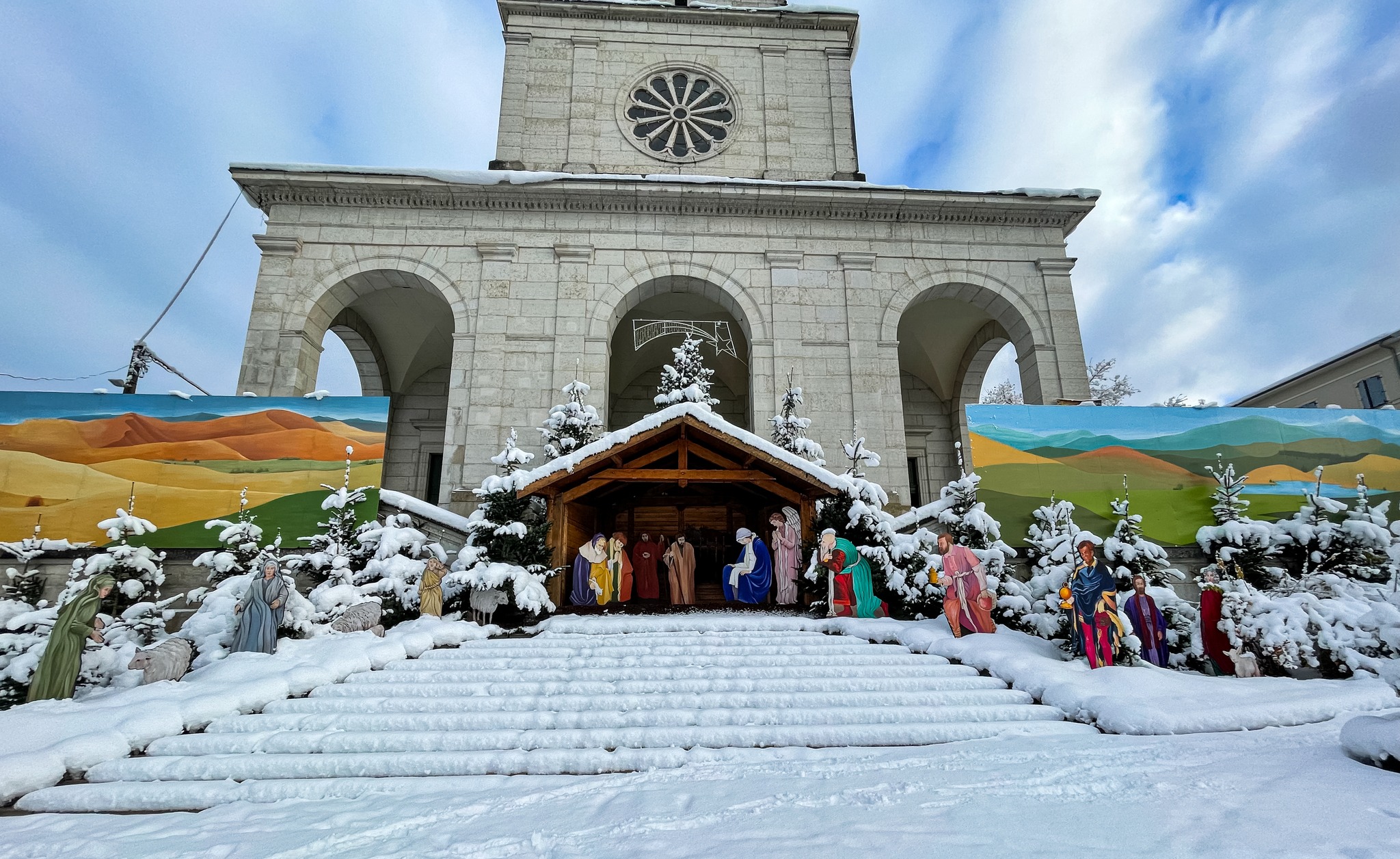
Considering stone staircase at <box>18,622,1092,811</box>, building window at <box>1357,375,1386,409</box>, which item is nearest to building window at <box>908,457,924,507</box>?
stone staircase at <box>18,622,1092,811</box>

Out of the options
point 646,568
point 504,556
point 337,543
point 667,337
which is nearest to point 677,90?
point 667,337

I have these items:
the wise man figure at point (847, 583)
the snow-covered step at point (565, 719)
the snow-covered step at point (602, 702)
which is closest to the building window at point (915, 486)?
the wise man figure at point (847, 583)

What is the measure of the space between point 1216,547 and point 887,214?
1060 centimetres

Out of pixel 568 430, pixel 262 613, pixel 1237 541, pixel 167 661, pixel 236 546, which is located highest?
pixel 568 430

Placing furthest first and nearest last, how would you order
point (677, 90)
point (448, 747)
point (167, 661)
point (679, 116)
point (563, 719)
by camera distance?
point (677, 90), point (679, 116), point (167, 661), point (563, 719), point (448, 747)

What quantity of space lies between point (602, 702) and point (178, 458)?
12638 mm

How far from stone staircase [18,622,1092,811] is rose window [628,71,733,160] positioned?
51.1 feet

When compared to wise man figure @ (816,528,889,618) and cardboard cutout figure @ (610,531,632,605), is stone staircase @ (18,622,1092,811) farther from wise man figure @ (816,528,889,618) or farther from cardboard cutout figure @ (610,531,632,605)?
cardboard cutout figure @ (610,531,632,605)

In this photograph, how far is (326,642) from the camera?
8.75 m

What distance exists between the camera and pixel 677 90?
2002 cm

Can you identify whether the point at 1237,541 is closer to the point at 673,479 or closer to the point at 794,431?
the point at 794,431

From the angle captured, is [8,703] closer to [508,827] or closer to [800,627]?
[508,827]

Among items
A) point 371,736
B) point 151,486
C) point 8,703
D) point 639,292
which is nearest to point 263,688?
point 371,736

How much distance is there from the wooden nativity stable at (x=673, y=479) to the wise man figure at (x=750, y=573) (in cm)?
82
